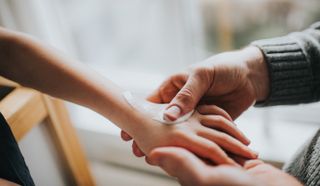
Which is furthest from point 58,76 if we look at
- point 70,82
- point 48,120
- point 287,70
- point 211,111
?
point 287,70

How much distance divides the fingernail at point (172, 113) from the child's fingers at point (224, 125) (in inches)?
2.2

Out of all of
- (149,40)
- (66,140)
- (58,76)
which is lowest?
(66,140)

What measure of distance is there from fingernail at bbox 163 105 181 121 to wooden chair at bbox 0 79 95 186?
33cm

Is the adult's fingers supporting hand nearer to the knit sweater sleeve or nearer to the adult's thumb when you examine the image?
the adult's thumb

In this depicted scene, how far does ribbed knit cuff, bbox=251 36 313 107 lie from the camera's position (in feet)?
2.72

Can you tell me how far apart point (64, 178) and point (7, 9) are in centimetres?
53

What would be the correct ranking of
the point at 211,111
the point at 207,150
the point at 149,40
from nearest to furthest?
the point at 207,150, the point at 211,111, the point at 149,40

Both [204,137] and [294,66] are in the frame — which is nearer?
[204,137]

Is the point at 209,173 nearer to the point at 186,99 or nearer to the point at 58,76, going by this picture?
the point at 186,99

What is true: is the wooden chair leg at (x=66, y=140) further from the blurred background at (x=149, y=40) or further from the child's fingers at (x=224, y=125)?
the child's fingers at (x=224, y=125)

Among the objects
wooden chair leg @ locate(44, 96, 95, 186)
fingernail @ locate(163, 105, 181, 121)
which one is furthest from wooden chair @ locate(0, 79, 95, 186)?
fingernail @ locate(163, 105, 181, 121)

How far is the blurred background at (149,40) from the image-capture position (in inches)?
44.5

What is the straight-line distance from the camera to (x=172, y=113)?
743mm

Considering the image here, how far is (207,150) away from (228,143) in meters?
0.05
